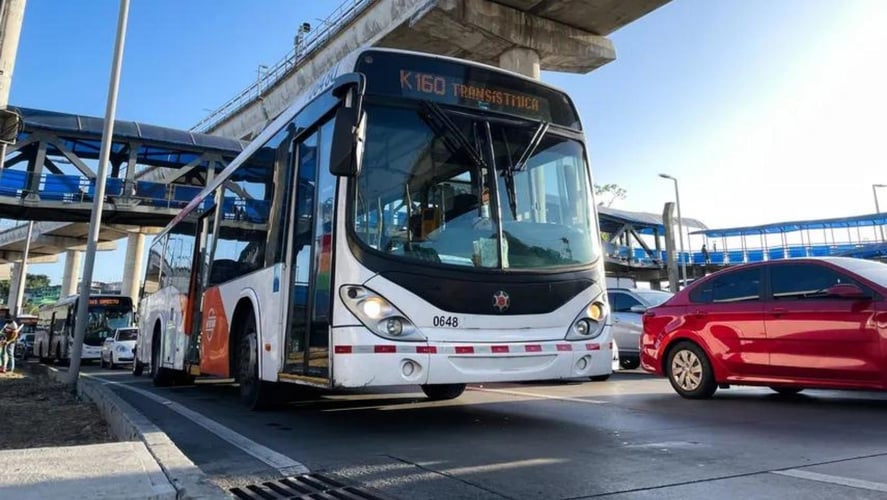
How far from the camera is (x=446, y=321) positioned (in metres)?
5.34

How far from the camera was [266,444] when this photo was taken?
542 cm

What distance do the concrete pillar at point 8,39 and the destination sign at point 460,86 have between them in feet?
36.7

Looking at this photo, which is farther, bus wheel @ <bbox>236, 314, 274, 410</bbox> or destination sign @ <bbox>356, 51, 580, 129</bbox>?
bus wheel @ <bbox>236, 314, 274, 410</bbox>

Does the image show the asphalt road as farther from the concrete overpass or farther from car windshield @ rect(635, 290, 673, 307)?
the concrete overpass

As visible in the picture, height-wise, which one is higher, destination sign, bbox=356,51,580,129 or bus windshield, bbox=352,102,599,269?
destination sign, bbox=356,51,580,129

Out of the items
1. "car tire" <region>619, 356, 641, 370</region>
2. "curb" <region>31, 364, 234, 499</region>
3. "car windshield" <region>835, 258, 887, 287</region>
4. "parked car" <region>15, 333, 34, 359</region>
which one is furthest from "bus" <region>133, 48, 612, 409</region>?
"parked car" <region>15, 333, 34, 359</region>

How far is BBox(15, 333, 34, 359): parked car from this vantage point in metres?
42.8

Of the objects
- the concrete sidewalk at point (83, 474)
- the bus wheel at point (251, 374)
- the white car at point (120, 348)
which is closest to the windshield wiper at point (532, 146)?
the bus wheel at point (251, 374)

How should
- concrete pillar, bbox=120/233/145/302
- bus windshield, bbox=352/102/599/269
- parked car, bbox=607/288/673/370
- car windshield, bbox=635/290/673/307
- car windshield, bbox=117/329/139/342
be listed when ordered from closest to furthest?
1. bus windshield, bbox=352/102/599/269
2. parked car, bbox=607/288/673/370
3. car windshield, bbox=635/290/673/307
4. car windshield, bbox=117/329/139/342
5. concrete pillar, bbox=120/233/145/302

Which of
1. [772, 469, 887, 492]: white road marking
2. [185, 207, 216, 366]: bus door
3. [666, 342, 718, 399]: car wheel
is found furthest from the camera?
[185, 207, 216, 366]: bus door

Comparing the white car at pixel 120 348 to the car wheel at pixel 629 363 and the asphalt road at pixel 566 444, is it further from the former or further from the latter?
the car wheel at pixel 629 363

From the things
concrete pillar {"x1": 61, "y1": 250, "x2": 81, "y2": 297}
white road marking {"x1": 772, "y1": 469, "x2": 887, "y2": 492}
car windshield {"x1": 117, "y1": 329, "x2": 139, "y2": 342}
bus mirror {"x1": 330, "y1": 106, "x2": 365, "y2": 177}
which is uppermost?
concrete pillar {"x1": 61, "y1": 250, "x2": 81, "y2": 297}

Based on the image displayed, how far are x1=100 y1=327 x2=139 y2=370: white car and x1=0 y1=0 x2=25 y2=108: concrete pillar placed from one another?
45.1 ft

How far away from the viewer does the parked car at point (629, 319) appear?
13.4m
